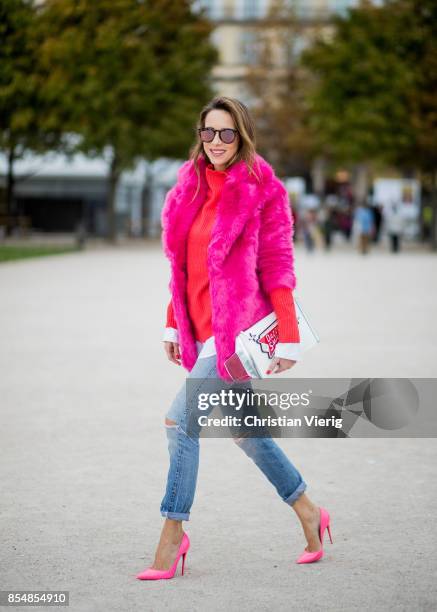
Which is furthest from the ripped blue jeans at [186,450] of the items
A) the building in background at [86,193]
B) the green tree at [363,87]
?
the building in background at [86,193]

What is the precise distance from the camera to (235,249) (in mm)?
4324

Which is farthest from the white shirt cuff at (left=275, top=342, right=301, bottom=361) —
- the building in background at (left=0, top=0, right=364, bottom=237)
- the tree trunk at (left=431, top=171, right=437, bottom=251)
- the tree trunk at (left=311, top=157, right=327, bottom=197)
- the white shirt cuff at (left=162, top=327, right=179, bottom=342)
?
the tree trunk at (left=311, top=157, right=327, bottom=197)

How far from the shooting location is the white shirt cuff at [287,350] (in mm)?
4289

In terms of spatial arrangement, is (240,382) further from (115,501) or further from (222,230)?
(115,501)

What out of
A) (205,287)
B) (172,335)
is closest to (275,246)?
(205,287)

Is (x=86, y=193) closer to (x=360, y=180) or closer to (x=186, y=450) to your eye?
(x=360, y=180)

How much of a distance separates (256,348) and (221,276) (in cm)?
29

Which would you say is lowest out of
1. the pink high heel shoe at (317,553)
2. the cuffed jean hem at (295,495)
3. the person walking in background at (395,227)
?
the person walking in background at (395,227)

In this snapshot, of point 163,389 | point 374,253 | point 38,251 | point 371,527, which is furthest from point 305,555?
point 374,253

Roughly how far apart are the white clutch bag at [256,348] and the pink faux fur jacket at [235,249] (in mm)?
35

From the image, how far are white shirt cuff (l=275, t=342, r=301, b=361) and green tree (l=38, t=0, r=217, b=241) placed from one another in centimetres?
3343

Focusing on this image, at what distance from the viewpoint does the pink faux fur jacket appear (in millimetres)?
4273

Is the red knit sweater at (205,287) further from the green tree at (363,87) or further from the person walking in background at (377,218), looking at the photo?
the person walking in background at (377,218)

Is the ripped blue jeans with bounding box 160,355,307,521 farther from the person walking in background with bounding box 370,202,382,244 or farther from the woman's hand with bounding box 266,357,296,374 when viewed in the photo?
the person walking in background with bounding box 370,202,382,244
